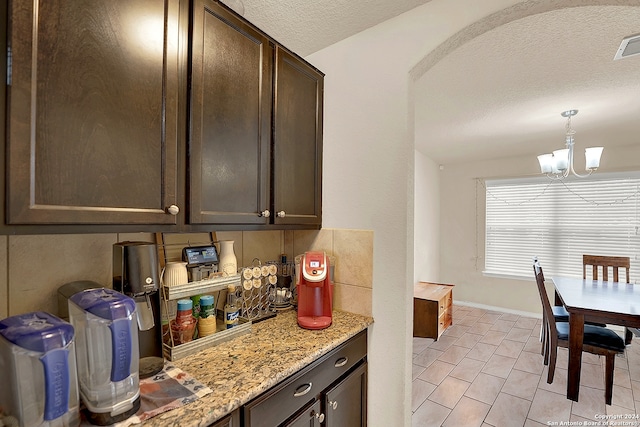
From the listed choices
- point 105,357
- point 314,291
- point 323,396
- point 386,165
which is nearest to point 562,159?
point 386,165

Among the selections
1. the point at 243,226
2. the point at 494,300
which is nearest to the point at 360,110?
the point at 243,226

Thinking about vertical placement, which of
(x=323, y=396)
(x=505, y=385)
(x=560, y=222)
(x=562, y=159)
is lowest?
(x=505, y=385)

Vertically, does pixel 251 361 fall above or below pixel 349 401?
above

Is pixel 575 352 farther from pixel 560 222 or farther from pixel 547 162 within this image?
pixel 560 222

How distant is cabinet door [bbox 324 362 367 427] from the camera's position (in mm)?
1257

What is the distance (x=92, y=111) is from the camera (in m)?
0.81

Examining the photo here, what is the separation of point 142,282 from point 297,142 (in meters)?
0.93

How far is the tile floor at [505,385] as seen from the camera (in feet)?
6.80

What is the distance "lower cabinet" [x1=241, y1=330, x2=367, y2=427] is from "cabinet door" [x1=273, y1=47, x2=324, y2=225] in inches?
25.5

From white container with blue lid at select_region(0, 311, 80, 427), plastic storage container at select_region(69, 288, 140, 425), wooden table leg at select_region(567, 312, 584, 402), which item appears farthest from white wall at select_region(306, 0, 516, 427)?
wooden table leg at select_region(567, 312, 584, 402)

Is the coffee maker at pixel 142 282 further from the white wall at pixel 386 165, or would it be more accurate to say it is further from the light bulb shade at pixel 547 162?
the light bulb shade at pixel 547 162

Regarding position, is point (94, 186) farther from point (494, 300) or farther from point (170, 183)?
point (494, 300)

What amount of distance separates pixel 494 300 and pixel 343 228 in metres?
4.06

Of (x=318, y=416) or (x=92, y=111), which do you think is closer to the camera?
(x=92, y=111)
